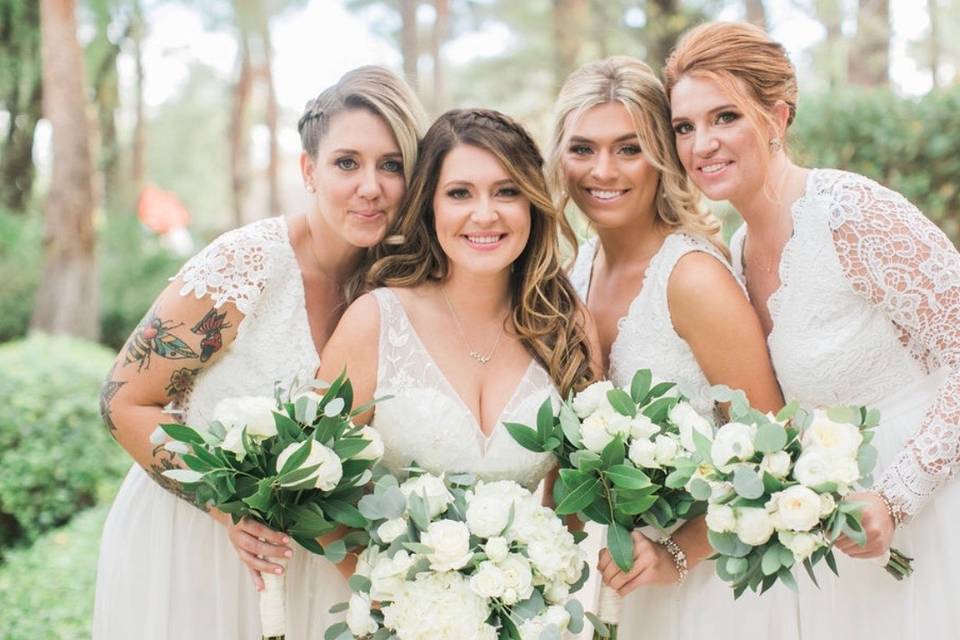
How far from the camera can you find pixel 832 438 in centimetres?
253

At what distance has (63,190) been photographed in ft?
40.9

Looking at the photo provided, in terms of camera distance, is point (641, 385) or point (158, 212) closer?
point (641, 385)

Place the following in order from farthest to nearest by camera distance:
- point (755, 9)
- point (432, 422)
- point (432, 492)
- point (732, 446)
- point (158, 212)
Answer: point (158, 212)
point (755, 9)
point (432, 422)
point (432, 492)
point (732, 446)

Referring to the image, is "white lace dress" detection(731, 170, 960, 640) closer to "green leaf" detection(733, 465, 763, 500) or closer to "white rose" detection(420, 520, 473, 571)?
"green leaf" detection(733, 465, 763, 500)

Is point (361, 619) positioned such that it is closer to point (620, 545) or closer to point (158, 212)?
point (620, 545)

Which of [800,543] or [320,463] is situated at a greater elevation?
[320,463]

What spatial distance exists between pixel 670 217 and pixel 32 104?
744 inches

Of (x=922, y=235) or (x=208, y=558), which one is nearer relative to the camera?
(x=922, y=235)

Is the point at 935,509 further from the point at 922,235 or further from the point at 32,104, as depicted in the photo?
the point at 32,104

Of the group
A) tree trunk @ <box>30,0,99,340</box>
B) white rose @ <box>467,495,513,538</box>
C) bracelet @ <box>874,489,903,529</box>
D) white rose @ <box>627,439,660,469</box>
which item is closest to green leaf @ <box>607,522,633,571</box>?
white rose @ <box>627,439,660,469</box>

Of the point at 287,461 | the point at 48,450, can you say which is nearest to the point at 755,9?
the point at 48,450

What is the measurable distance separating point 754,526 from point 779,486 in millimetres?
129

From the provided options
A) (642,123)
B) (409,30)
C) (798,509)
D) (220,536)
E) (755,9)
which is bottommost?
(220,536)

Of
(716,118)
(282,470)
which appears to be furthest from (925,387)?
(282,470)
